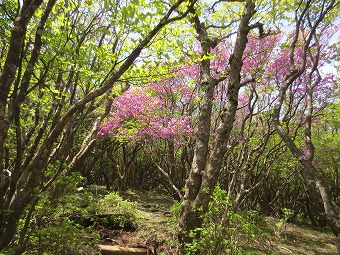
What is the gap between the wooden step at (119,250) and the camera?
6.08 metres

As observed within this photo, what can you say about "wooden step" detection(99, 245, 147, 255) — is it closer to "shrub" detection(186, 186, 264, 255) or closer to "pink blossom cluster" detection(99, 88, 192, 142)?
"shrub" detection(186, 186, 264, 255)

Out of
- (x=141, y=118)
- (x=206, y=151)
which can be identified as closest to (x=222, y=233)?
(x=206, y=151)

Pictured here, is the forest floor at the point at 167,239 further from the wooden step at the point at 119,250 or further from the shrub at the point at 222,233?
the shrub at the point at 222,233

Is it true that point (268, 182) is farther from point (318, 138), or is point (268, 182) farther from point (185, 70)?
point (185, 70)

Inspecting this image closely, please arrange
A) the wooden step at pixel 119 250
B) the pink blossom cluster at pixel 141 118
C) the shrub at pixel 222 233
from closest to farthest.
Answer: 1. the shrub at pixel 222 233
2. the wooden step at pixel 119 250
3. the pink blossom cluster at pixel 141 118

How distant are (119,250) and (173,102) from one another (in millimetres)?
7068

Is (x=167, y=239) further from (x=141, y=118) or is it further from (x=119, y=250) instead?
(x=141, y=118)

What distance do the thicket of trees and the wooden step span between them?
1.72 metres

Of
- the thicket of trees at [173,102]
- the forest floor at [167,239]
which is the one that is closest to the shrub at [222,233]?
the thicket of trees at [173,102]

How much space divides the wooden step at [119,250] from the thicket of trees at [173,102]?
1716 mm

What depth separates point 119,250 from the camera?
241 inches

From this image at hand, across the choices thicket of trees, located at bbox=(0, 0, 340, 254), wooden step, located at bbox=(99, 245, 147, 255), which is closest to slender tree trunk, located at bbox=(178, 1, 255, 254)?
thicket of trees, located at bbox=(0, 0, 340, 254)

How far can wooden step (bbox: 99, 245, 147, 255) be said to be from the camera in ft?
20.0

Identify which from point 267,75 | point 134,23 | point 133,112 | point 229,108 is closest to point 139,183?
point 133,112
